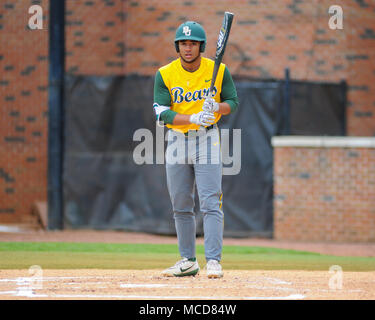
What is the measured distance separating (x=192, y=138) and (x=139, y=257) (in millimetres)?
3001

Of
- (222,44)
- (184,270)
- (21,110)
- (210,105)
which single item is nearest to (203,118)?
(210,105)

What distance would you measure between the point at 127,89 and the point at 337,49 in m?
4.47

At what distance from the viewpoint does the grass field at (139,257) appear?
27.8 feet

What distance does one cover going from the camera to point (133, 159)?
13.4 meters

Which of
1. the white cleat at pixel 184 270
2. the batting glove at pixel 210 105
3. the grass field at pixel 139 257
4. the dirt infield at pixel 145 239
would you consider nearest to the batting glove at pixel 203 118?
the batting glove at pixel 210 105

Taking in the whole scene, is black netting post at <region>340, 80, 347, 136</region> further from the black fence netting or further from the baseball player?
the baseball player

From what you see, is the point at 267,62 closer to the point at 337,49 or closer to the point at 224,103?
the point at 337,49

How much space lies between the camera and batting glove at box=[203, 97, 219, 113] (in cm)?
670

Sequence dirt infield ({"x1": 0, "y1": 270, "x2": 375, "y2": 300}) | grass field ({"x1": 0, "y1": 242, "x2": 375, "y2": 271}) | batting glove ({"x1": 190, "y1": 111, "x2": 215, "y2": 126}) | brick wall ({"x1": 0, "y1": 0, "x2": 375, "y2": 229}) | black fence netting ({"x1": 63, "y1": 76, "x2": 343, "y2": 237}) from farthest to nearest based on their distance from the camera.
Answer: brick wall ({"x1": 0, "y1": 0, "x2": 375, "y2": 229})
black fence netting ({"x1": 63, "y1": 76, "x2": 343, "y2": 237})
grass field ({"x1": 0, "y1": 242, "x2": 375, "y2": 271})
batting glove ({"x1": 190, "y1": 111, "x2": 215, "y2": 126})
dirt infield ({"x1": 0, "y1": 270, "x2": 375, "y2": 300})

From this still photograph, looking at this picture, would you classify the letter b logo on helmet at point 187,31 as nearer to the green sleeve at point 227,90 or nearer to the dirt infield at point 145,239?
the green sleeve at point 227,90

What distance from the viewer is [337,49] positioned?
15414 millimetres

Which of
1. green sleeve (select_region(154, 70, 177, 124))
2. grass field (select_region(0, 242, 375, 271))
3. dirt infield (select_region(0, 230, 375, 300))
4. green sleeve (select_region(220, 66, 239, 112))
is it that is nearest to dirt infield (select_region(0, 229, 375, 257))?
grass field (select_region(0, 242, 375, 271))

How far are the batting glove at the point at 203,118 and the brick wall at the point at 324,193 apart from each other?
6429 millimetres

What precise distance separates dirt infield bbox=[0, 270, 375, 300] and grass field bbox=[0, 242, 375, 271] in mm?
746
